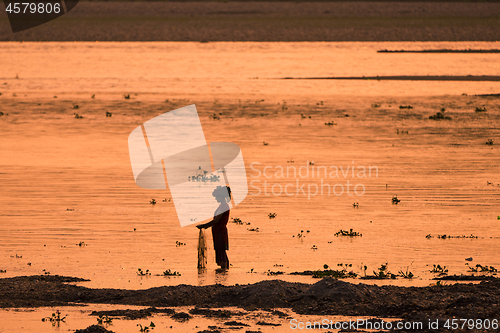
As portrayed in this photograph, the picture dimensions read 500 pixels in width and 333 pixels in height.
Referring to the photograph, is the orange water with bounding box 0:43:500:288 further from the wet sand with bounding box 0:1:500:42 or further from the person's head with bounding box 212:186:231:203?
the wet sand with bounding box 0:1:500:42

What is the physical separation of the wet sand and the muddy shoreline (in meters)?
64.1

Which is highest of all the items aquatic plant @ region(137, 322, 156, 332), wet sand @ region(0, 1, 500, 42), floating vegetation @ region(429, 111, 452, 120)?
wet sand @ region(0, 1, 500, 42)

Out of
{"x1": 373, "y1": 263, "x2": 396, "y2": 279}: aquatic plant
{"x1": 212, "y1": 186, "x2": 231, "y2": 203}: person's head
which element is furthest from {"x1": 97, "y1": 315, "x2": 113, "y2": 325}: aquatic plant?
{"x1": 373, "y1": 263, "x2": 396, "y2": 279}: aquatic plant

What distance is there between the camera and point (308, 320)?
11.3m

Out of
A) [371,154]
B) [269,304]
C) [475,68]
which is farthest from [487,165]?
[475,68]

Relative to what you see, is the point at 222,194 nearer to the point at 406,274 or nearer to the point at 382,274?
the point at 382,274

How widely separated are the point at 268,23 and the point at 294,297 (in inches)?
2939

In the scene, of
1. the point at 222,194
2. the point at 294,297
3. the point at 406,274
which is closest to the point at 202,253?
the point at 222,194

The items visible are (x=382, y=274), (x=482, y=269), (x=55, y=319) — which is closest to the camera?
(x=55, y=319)

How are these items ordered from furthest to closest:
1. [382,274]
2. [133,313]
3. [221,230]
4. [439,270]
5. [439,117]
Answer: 1. [439,117]
2. [221,230]
3. [439,270]
4. [382,274]
5. [133,313]

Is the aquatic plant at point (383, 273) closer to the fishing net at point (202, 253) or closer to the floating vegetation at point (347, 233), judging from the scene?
the floating vegetation at point (347, 233)

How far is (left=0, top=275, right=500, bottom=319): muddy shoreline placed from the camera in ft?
37.5

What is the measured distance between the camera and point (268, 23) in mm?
84250

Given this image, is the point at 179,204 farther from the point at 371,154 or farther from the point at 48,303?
the point at 371,154
